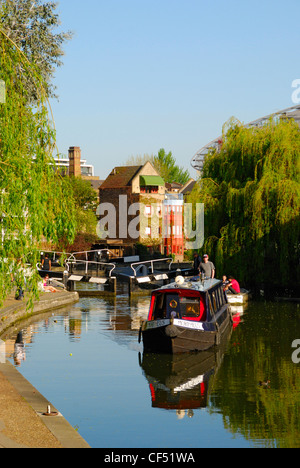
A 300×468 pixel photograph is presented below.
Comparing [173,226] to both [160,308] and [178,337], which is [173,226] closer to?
[160,308]

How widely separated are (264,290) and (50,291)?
1194 centimetres

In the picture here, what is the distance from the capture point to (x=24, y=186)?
50.0ft

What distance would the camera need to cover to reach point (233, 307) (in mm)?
36188

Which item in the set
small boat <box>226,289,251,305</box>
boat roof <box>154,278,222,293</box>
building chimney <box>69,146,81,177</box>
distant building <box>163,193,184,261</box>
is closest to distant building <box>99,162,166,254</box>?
distant building <box>163,193,184,261</box>

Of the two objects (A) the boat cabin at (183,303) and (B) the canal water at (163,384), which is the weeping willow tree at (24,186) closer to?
(B) the canal water at (163,384)

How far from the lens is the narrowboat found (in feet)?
74.2

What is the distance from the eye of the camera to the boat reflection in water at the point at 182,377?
55.5ft

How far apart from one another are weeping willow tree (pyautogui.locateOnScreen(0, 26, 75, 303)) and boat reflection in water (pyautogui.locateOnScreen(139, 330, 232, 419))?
4.14 m

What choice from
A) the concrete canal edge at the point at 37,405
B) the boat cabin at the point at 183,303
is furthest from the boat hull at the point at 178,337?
the concrete canal edge at the point at 37,405

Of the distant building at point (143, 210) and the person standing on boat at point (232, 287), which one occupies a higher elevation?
the distant building at point (143, 210)

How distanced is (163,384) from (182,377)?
104 cm

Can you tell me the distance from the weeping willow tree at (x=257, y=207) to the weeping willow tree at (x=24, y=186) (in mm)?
24498

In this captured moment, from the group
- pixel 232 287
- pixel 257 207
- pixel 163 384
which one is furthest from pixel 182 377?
pixel 257 207

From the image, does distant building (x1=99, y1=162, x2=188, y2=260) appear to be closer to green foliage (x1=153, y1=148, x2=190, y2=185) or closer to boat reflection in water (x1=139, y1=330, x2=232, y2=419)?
green foliage (x1=153, y1=148, x2=190, y2=185)
